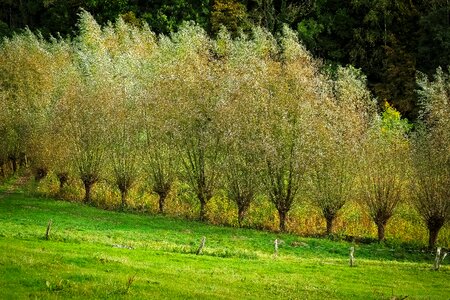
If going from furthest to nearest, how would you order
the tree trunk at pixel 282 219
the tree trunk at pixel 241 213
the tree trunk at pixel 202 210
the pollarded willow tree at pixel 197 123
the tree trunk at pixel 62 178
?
the tree trunk at pixel 62 178, the pollarded willow tree at pixel 197 123, the tree trunk at pixel 202 210, the tree trunk at pixel 241 213, the tree trunk at pixel 282 219

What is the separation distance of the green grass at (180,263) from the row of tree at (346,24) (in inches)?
1596

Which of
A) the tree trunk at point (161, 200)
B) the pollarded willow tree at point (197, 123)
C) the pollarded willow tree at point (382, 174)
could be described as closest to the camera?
the pollarded willow tree at point (382, 174)

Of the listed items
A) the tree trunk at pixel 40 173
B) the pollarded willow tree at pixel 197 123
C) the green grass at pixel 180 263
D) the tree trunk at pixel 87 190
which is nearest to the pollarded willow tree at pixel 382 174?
the green grass at pixel 180 263

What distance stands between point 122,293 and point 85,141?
3630 cm

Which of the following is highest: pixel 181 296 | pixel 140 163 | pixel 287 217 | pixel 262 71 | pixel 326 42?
pixel 326 42

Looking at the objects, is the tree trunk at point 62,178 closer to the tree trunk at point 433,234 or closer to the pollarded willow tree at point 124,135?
the pollarded willow tree at point 124,135

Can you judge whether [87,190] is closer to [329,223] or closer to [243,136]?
[243,136]

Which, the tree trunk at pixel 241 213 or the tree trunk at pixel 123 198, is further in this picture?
the tree trunk at pixel 123 198

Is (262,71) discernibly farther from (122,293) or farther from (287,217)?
(122,293)

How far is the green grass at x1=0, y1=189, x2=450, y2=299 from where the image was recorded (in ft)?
74.3

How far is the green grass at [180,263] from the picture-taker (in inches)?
891

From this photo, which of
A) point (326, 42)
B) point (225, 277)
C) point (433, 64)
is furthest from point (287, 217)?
point (326, 42)

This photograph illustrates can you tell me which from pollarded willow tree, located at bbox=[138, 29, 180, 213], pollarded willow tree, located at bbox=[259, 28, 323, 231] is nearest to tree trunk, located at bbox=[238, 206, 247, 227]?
pollarded willow tree, located at bbox=[259, 28, 323, 231]

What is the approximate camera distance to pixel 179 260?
30703 mm
